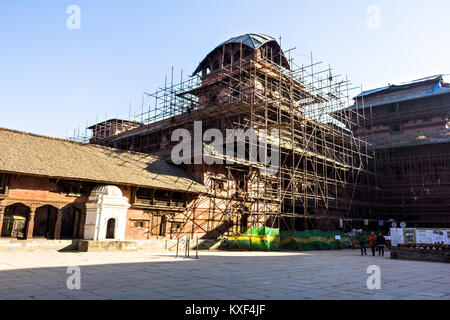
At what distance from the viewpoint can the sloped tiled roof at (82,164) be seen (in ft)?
62.8

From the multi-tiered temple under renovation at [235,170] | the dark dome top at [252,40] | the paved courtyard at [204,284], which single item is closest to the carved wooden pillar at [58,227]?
the multi-tiered temple under renovation at [235,170]

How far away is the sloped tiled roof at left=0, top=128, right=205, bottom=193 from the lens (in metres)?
19.2

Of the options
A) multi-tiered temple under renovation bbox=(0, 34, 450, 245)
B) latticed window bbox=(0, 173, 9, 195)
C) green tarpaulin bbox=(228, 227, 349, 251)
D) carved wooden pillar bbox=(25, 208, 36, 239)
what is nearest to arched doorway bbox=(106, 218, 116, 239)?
multi-tiered temple under renovation bbox=(0, 34, 450, 245)

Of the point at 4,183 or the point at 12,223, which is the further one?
the point at 12,223

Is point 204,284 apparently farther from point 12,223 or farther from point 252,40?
point 252,40

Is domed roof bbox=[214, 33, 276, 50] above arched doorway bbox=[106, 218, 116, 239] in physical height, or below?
above

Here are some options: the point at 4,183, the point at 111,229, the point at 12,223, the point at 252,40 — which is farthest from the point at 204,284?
the point at 252,40

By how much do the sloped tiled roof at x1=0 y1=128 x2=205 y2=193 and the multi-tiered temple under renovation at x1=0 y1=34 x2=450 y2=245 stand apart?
89 millimetres

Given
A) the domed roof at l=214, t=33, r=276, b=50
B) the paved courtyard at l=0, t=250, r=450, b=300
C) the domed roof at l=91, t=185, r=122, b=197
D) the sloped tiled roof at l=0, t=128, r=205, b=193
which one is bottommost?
the paved courtyard at l=0, t=250, r=450, b=300

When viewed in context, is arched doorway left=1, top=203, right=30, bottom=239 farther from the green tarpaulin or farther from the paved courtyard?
the paved courtyard

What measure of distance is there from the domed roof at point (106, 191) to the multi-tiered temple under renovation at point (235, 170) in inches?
4.8

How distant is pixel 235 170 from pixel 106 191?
423 inches

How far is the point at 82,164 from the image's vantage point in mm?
21594
